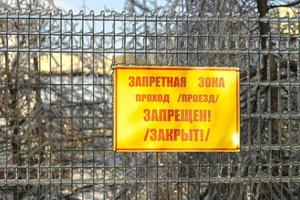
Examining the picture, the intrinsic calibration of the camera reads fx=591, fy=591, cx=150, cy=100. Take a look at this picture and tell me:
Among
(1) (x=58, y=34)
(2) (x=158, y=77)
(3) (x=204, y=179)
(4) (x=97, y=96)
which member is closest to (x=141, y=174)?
(3) (x=204, y=179)

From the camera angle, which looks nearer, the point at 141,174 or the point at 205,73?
the point at 205,73

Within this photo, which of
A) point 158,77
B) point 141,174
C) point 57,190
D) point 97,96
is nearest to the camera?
point 158,77

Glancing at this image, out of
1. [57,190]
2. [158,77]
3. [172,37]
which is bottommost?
[57,190]

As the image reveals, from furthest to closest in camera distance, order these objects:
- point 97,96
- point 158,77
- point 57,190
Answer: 1. point 97,96
2. point 57,190
3. point 158,77

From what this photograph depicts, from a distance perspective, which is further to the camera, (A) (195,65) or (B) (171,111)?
(A) (195,65)

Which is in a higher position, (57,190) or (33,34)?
(33,34)

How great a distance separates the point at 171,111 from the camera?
200 inches

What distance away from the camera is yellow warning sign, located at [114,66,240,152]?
5043mm

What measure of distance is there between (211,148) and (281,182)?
78 centimetres

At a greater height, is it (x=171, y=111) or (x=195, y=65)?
(x=195, y=65)

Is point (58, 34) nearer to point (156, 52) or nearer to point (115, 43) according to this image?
point (115, 43)

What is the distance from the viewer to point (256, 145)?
17.7 ft

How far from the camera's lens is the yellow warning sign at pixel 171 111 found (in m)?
5.04

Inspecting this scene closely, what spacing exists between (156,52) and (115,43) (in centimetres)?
38
